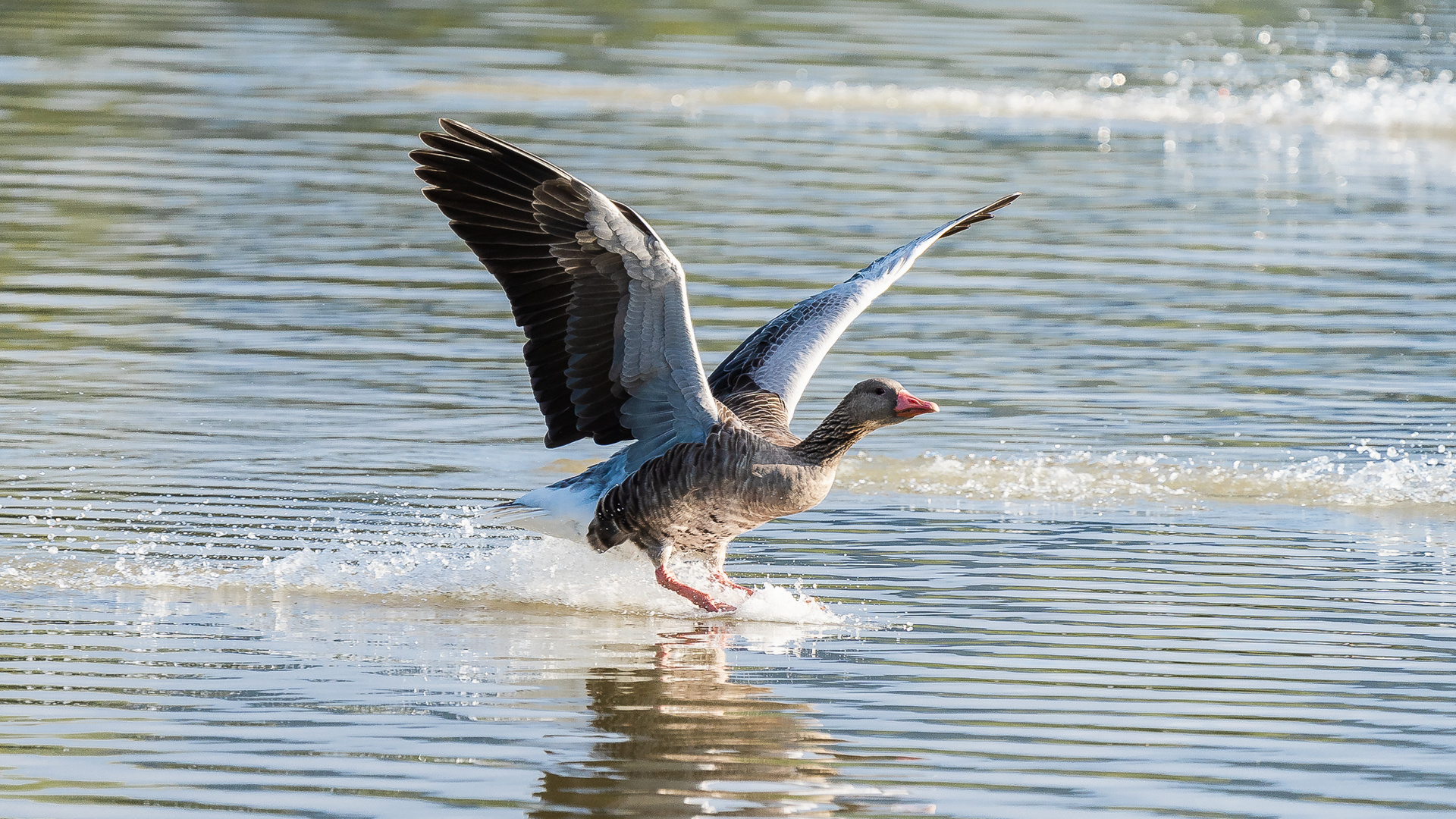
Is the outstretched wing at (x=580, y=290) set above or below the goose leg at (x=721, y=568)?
above

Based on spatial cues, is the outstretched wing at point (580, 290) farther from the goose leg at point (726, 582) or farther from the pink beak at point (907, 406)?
the pink beak at point (907, 406)

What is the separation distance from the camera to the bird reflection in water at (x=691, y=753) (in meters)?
6.55

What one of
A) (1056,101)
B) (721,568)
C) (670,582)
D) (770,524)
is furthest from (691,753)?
(1056,101)

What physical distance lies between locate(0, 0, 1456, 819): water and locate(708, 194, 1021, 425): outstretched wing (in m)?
0.81

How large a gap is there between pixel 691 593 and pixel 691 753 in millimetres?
2119

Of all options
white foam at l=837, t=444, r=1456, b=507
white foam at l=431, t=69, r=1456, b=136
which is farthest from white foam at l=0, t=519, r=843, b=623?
white foam at l=431, t=69, r=1456, b=136

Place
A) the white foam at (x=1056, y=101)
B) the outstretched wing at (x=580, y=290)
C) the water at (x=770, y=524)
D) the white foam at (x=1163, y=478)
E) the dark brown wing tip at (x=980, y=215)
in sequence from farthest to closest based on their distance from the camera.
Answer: the white foam at (x=1056, y=101) → the white foam at (x=1163, y=478) → the dark brown wing tip at (x=980, y=215) → the outstretched wing at (x=580, y=290) → the water at (x=770, y=524)

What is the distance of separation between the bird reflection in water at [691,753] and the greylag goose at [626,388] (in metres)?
1.01

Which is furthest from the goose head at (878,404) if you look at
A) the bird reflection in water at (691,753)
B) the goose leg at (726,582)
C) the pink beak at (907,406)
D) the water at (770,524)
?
the bird reflection in water at (691,753)

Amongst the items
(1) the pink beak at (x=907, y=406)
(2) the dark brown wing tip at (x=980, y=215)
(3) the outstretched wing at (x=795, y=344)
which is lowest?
(1) the pink beak at (x=907, y=406)

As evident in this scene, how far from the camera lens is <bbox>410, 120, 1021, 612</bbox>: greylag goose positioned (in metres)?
8.55

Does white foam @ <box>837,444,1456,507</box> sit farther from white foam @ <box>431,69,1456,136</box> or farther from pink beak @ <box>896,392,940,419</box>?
white foam @ <box>431,69,1456,136</box>

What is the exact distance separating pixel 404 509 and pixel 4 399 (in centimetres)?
329

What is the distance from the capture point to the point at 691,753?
23.4ft
